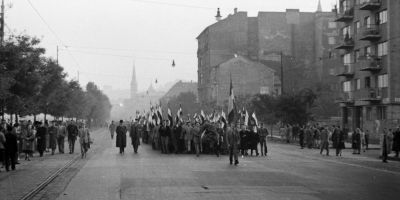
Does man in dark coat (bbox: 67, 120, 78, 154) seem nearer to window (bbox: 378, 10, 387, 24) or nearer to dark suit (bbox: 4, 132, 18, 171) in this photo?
dark suit (bbox: 4, 132, 18, 171)

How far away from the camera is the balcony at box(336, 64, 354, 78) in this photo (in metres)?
54.5

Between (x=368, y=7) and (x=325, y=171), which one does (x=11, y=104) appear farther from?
(x=368, y=7)

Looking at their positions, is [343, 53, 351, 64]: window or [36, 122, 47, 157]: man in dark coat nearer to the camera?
[36, 122, 47, 157]: man in dark coat

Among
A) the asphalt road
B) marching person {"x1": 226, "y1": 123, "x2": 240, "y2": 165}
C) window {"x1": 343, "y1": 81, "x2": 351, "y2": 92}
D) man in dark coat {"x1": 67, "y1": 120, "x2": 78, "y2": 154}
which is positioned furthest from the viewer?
window {"x1": 343, "y1": 81, "x2": 351, "y2": 92}

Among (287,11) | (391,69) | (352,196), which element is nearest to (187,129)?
(352,196)

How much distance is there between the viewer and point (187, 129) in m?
28.2

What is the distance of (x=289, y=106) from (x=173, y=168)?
32406 millimetres

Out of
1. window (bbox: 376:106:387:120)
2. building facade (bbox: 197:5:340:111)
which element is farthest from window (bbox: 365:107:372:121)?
building facade (bbox: 197:5:340:111)

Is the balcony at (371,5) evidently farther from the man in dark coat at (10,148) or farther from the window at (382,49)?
the man in dark coat at (10,148)

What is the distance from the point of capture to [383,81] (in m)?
47.8

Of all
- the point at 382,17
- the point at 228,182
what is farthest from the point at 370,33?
the point at 228,182

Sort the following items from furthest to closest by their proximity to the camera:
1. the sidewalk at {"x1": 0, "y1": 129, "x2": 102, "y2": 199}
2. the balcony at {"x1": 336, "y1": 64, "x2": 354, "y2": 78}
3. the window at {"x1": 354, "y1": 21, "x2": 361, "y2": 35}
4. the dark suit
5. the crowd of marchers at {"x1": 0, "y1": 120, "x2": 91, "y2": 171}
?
the balcony at {"x1": 336, "y1": 64, "x2": 354, "y2": 78}
the window at {"x1": 354, "y1": 21, "x2": 361, "y2": 35}
the crowd of marchers at {"x1": 0, "y1": 120, "x2": 91, "y2": 171}
the dark suit
the sidewalk at {"x1": 0, "y1": 129, "x2": 102, "y2": 199}

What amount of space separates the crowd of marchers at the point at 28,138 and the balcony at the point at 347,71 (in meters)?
31.7

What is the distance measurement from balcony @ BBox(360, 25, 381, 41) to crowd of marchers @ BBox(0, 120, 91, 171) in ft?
91.7
